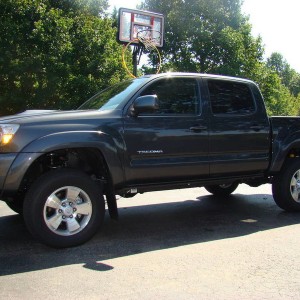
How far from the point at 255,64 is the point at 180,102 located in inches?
1221

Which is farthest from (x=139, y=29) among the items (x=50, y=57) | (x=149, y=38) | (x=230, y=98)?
(x=230, y=98)

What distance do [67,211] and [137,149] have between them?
104 cm

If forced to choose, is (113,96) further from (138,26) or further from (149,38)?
(149,38)

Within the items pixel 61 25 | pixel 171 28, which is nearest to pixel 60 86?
pixel 61 25

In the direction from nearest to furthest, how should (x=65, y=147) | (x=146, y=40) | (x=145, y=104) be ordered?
(x=65, y=147) → (x=145, y=104) → (x=146, y=40)

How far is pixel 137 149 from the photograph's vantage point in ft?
16.1

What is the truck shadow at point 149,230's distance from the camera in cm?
426

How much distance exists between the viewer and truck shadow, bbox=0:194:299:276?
4.26 metres

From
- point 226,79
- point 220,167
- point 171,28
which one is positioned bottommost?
point 220,167

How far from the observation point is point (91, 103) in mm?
5746

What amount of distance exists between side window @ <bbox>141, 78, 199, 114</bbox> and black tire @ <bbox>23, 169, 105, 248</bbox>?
132cm

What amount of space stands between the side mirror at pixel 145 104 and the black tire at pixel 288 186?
A: 251 centimetres

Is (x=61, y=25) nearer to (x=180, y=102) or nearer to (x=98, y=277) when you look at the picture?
(x=180, y=102)

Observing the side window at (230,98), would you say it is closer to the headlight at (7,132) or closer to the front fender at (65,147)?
the front fender at (65,147)
